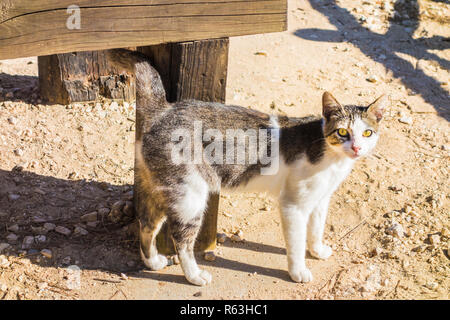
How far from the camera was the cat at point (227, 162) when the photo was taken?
329cm

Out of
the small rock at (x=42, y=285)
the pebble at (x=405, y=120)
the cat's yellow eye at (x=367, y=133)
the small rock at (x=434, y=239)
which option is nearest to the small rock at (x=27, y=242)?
the small rock at (x=42, y=285)

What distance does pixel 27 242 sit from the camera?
383cm

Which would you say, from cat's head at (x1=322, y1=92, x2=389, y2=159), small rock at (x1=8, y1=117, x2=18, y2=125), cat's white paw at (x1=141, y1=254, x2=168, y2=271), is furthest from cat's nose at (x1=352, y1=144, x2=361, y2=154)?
small rock at (x1=8, y1=117, x2=18, y2=125)

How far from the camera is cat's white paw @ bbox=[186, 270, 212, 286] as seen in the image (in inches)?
143

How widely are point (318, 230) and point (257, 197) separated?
88 centimetres

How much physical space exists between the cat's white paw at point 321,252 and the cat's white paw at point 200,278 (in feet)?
2.99

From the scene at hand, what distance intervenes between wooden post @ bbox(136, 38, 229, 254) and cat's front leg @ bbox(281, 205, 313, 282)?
3.20 ft

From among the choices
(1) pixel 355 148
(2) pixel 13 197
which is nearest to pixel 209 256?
(1) pixel 355 148

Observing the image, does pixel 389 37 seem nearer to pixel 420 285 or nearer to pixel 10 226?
pixel 420 285

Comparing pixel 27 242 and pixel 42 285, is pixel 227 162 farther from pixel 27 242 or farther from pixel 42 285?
pixel 27 242

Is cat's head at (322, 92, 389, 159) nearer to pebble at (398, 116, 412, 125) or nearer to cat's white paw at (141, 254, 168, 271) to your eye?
cat's white paw at (141, 254, 168, 271)

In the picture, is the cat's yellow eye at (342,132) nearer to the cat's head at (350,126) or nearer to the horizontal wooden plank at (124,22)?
the cat's head at (350,126)

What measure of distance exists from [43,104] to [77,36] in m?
2.65

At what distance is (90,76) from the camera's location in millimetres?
5320
